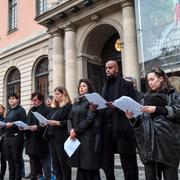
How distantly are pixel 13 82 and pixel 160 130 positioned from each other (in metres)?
17.6

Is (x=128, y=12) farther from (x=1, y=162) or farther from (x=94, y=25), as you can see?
(x=1, y=162)

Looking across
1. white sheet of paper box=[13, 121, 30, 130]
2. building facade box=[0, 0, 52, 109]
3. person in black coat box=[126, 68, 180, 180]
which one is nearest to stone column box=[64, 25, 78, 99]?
building facade box=[0, 0, 52, 109]

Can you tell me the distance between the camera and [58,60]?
14852 millimetres

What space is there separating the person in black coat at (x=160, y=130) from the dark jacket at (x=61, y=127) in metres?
1.83

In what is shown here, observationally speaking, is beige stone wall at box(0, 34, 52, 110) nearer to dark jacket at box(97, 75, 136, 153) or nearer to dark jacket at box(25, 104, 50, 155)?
dark jacket at box(25, 104, 50, 155)

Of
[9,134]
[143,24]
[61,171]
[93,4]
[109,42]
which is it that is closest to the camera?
[61,171]

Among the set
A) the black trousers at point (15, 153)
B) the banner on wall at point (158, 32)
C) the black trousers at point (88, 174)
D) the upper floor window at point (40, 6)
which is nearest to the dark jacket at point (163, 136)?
the black trousers at point (88, 174)

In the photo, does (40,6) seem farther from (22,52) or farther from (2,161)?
(2,161)

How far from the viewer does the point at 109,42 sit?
1532 cm

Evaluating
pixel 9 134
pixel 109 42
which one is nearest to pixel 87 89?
pixel 9 134

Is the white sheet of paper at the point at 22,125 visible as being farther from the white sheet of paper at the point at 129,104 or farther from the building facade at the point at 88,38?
the building facade at the point at 88,38

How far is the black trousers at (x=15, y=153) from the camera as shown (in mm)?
5898

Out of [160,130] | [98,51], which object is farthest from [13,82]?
[160,130]

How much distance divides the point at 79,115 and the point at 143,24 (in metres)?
7.74
